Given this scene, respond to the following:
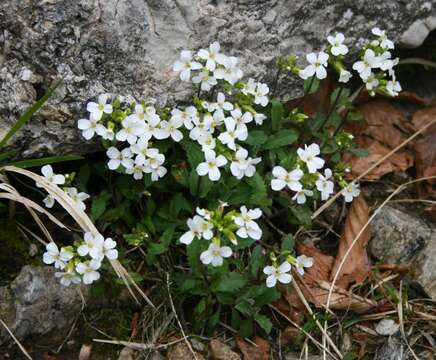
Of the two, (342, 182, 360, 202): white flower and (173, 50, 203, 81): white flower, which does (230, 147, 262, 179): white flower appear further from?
(342, 182, 360, 202): white flower

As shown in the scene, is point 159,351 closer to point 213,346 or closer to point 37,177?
point 213,346

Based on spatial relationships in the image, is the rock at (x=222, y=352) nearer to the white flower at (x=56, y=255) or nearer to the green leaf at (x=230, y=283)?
the green leaf at (x=230, y=283)

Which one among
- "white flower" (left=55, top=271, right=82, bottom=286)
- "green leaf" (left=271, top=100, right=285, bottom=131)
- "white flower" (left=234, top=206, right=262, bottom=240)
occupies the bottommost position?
"white flower" (left=55, top=271, right=82, bottom=286)

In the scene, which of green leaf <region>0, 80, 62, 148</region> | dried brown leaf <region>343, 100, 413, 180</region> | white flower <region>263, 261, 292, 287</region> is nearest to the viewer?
green leaf <region>0, 80, 62, 148</region>

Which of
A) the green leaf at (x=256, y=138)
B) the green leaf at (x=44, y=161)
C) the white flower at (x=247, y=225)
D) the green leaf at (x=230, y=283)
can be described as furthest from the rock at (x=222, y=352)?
the green leaf at (x=44, y=161)

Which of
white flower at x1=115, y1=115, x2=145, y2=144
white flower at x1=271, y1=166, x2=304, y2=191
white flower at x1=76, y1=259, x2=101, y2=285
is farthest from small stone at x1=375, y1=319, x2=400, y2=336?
white flower at x1=115, y1=115, x2=145, y2=144

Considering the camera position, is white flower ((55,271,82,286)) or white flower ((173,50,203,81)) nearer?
white flower ((55,271,82,286))

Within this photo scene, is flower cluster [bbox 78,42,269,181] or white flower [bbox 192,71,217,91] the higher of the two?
white flower [bbox 192,71,217,91]

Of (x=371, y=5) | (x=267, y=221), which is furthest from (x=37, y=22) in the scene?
(x=371, y=5)
